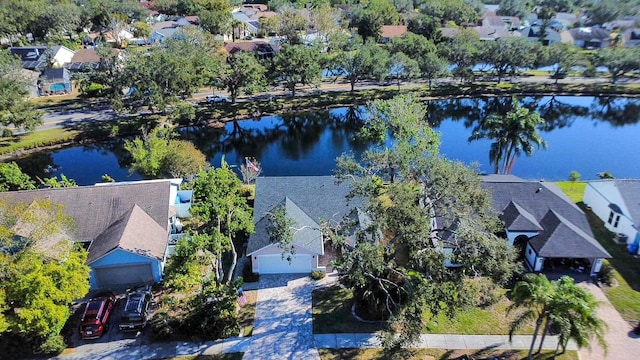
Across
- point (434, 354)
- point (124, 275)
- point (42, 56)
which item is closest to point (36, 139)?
point (124, 275)

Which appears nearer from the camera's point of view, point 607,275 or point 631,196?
point 607,275

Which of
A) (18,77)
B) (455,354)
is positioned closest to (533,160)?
(455,354)

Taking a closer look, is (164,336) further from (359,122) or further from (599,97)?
(599,97)

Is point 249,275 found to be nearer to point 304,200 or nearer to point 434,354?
point 304,200

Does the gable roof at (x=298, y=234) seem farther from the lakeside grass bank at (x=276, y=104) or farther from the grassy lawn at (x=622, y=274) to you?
the lakeside grass bank at (x=276, y=104)

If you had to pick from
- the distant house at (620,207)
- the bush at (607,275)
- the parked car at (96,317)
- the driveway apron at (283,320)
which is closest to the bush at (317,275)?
the driveway apron at (283,320)

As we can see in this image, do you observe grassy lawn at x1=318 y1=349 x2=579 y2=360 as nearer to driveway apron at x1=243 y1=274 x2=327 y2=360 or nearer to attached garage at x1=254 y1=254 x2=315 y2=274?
driveway apron at x1=243 y1=274 x2=327 y2=360

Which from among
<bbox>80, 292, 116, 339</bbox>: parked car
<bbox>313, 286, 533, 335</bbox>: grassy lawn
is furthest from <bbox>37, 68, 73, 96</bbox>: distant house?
<bbox>313, 286, 533, 335</bbox>: grassy lawn
